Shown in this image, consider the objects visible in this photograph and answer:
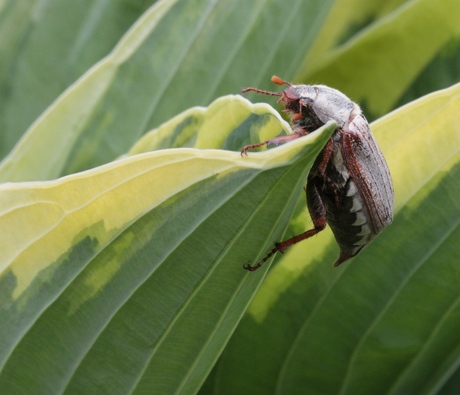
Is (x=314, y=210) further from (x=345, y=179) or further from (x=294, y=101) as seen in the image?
(x=294, y=101)

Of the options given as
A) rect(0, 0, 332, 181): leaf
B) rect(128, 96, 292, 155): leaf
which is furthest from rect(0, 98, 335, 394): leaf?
rect(0, 0, 332, 181): leaf

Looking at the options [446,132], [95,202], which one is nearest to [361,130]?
[446,132]

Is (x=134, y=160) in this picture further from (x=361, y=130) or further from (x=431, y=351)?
(x=431, y=351)

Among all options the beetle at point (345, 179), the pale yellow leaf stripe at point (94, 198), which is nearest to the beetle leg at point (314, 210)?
the beetle at point (345, 179)

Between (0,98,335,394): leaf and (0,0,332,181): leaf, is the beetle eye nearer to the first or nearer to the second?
(0,0,332,181): leaf

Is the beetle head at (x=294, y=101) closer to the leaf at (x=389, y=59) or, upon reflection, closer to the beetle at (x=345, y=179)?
the beetle at (x=345, y=179)
